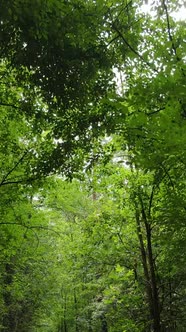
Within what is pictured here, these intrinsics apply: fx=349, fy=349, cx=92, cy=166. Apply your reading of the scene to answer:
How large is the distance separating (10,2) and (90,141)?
3.08 m

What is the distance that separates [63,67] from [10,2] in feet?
4.83

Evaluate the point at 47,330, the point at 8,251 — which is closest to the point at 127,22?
the point at 8,251

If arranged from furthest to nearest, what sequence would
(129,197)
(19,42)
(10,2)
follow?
(129,197)
(19,42)
(10,2)

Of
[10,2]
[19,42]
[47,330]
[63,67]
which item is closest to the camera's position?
[10,2]

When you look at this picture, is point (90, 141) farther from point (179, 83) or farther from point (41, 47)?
point (179, 83)

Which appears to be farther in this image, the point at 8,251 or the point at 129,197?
the point at 8,251

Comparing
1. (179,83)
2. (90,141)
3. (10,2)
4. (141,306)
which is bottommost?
(141,306)

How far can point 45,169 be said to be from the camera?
6.16m

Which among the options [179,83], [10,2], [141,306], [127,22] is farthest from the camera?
[141,306]

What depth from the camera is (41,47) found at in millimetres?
4531

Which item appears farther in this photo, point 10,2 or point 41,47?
point 41,47

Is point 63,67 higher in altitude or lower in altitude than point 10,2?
higher

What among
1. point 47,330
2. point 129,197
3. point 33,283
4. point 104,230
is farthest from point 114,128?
point 47,330

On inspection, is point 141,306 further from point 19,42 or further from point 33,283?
point 19,42
